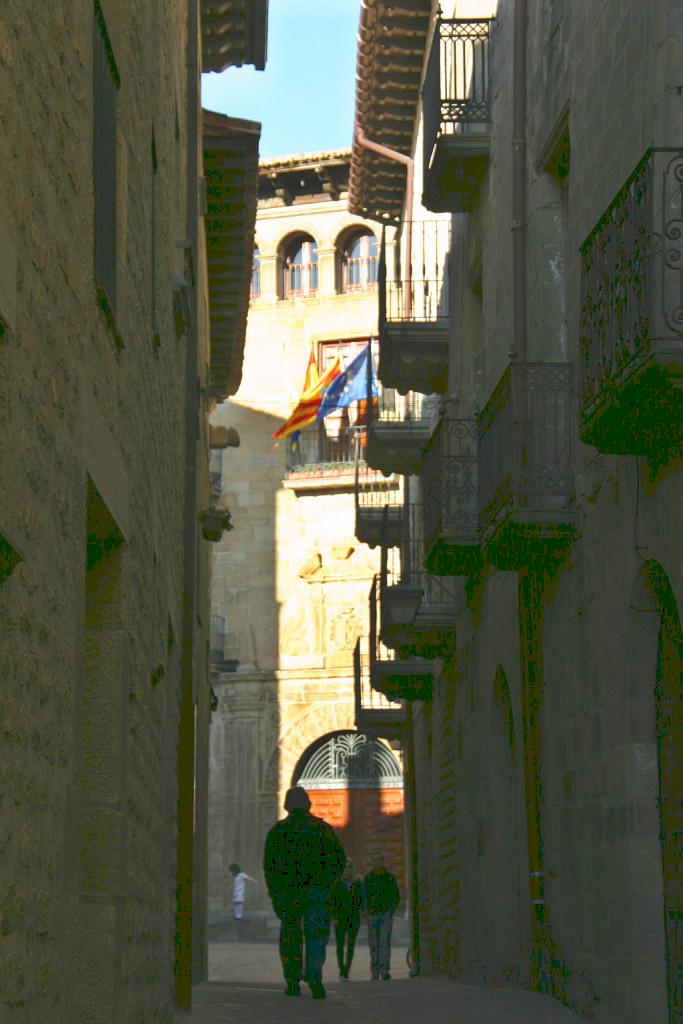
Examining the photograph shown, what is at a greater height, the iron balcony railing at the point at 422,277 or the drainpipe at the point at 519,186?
the iron balcony railing at the point at 422,277

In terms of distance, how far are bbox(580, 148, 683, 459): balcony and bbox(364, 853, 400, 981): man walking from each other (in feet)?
43.5

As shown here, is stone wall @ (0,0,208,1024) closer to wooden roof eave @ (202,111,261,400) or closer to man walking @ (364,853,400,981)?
wooden roof eave @ (202,111,261,400)

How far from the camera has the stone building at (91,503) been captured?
5.10 m

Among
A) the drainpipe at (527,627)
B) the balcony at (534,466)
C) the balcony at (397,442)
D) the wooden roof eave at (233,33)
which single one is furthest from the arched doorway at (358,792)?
the balcony at (534,466)

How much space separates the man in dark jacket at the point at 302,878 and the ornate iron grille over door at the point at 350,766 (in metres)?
23.9

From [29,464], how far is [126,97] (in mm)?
3645

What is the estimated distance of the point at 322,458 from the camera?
39.6m

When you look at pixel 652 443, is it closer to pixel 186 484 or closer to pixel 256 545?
pixel 186 484

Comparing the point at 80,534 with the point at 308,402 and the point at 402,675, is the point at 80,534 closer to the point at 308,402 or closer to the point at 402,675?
the point at 402,675

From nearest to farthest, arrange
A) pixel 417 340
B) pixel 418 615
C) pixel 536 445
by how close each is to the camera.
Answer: pixel 536 445 < pixel 418 615 < pixel 417 340

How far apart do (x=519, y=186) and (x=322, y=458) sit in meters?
25.1

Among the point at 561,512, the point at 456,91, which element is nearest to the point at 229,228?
the point at 456,91

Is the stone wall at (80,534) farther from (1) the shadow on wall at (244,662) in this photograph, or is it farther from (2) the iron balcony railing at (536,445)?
(1) the shadow on wall at (244,662)

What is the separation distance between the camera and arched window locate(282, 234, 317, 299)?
134 feet
